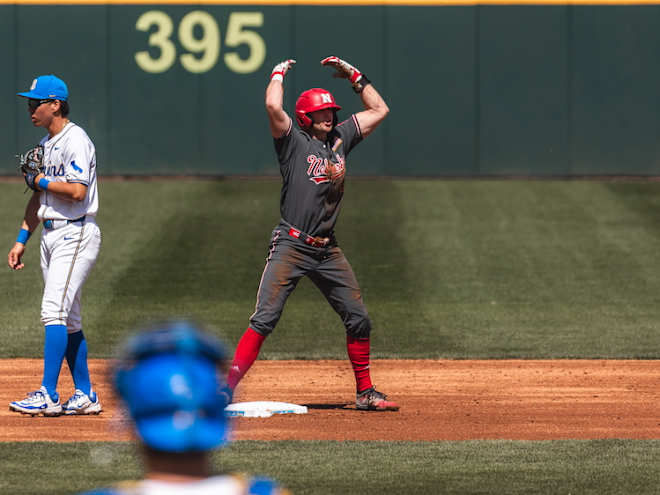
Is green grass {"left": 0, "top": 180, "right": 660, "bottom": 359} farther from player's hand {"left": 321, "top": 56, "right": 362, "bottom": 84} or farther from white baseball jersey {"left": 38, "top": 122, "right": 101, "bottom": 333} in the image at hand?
player's hand {"left": 321, "top": 56, "right": 362, "bottom": 84}

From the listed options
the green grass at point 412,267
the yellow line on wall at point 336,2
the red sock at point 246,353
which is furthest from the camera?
the yellow line on wall at point 336,2

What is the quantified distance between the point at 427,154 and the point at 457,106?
1.07m

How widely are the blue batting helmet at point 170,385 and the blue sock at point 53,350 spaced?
601 cm

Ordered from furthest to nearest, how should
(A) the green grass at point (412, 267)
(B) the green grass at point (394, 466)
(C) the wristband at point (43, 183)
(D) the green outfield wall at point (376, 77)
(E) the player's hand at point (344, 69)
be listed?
(D) the green outfield wall at point (376, 77) → (A) the green grass at point (412, 267) → (E) the player's hand at point (344, 69) → (C) the wristband at point (43, 183) → (B) the green grass at point (394, 466)

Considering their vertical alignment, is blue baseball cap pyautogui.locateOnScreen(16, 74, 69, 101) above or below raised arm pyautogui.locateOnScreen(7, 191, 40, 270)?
above

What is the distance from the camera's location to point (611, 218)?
66.0 feet

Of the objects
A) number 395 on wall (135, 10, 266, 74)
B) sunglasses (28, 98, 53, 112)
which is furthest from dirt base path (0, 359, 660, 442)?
number 395 on wall (135, 10, 266, 74)

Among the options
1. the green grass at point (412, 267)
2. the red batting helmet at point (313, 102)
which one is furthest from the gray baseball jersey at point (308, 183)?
the green grass at point (412, 267)

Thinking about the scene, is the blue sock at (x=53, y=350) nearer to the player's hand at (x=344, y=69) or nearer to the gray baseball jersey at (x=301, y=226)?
the gray baseball jersey at (x=301, y=226)

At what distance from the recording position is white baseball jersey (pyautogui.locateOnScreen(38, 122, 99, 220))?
798cm

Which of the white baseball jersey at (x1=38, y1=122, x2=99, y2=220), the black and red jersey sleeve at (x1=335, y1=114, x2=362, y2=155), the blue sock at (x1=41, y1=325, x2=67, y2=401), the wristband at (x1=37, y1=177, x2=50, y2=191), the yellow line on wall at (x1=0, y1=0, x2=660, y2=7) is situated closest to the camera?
the wristband at (x1=37, y1=177, x2=50, y2=191)

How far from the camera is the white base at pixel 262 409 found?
854 centimetres

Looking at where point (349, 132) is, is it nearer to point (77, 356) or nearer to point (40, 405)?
point (77, 356)

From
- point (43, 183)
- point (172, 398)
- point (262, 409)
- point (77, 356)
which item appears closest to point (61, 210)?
point (43, 183)
